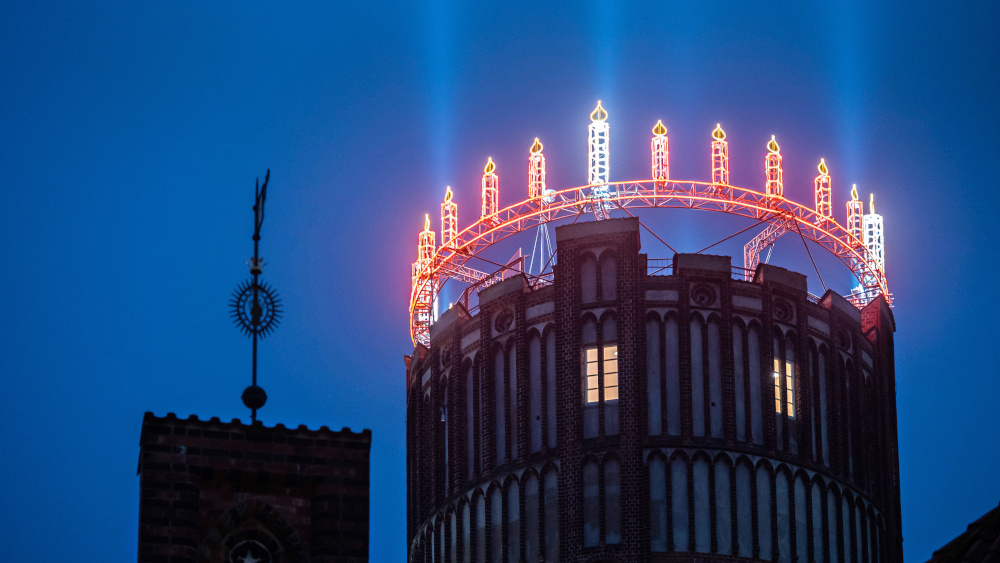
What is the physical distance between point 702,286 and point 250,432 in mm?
45498

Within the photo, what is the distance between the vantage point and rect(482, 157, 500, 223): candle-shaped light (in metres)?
115

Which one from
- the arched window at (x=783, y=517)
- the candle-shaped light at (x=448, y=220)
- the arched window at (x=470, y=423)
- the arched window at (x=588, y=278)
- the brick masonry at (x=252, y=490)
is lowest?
the brick masonry at (x=252, y=490)

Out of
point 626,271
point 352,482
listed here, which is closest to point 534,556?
point 626,271

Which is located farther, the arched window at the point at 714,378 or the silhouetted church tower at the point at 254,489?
the arched window at the point at 714,378

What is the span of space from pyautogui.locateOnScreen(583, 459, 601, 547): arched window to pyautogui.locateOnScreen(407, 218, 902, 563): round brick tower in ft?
0.19

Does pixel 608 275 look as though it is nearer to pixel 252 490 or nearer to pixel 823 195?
pixel 823 195

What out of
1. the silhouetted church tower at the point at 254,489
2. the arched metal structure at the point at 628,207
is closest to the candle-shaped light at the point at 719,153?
the arched metal structure at the point at 628,207

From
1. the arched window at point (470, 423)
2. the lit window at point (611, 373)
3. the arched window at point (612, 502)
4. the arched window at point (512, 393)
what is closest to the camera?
the arched window at point (612, 502)

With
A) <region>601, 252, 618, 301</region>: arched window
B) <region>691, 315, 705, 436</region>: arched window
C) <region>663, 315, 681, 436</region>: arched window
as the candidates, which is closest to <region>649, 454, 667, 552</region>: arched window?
<region>663, 315, 681, 436</region>: arched window

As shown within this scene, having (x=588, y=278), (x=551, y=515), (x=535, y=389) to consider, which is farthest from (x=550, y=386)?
(x=551, y=515)

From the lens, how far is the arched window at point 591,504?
340 feet

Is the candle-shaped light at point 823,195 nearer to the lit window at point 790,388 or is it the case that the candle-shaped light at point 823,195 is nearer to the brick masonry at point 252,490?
the lit window at point 790,388

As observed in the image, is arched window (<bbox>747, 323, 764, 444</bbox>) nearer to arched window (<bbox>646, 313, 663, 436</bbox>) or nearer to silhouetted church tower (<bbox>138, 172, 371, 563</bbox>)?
arched window (<bbox>646, 313, 663, 436</bbox>)

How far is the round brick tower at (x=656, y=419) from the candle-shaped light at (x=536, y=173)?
19.8 feet
